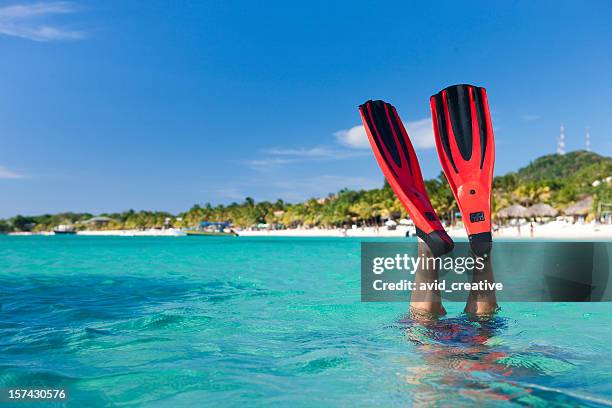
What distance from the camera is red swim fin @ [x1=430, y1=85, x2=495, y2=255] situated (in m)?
7.85

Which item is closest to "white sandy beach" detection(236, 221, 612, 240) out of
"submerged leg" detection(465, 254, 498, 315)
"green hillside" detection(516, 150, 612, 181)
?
"submerged leg" detection(465, 254, 498, 315)

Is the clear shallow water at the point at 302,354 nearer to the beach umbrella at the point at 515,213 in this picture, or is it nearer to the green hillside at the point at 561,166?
the beach umbrella at the point at 515,213

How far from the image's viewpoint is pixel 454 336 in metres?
7.10

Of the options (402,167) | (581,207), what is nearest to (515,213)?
(581,207)

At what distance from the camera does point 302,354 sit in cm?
646

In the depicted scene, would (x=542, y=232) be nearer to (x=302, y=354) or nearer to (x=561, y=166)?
(x=302, y=354)

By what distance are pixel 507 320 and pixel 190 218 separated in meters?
161

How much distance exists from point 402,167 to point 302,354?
3.57 m

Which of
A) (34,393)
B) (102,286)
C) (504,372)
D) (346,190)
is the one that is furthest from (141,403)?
(346,190)

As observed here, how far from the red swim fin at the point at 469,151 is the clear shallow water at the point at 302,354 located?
170 centimetres

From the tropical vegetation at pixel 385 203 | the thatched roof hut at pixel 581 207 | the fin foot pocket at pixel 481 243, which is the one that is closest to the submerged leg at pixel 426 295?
the fin foot pocket at pixel 481 243

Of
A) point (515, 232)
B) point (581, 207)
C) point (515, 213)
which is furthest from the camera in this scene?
point (581, 207)

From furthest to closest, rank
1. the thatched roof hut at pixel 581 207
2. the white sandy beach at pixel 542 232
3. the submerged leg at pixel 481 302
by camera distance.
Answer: the thatched roof hut at pixel 581 207
the white sandy beach at pixel 542 232
the submerged leg at pixel 481 302

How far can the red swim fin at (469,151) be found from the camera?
7.85 meters
